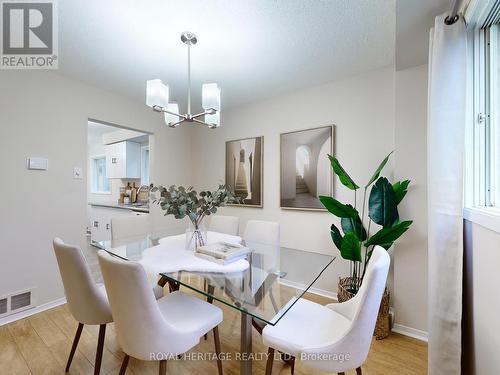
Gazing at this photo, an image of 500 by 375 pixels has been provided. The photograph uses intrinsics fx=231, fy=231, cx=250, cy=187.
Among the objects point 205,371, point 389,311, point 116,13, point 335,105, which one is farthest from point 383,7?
point 205,371

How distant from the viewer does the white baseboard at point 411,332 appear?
1.98 m

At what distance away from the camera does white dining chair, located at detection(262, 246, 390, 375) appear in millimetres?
1023

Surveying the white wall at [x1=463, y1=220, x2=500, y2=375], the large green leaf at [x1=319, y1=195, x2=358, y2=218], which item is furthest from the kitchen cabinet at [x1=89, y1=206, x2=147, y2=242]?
the white wall at [x1=463, y1=220, x2=500, y2=375]

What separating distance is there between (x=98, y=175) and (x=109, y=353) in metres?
5.17

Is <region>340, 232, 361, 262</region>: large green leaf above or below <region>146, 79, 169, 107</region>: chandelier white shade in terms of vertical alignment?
below

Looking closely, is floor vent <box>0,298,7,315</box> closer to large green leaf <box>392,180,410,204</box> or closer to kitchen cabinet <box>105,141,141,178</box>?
kitchen cabinet <box>105,141,141,178</box>

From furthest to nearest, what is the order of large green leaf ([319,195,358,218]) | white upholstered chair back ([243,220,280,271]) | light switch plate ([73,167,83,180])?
light switch plate ([73,167,83,180]) → large green leaf ([319,195,358,218]) → white upholstered chair back ([243,220,280,271])

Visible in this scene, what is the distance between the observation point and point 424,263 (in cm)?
200

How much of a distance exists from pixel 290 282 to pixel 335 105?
2023mm

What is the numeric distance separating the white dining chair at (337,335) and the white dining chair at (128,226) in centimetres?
187

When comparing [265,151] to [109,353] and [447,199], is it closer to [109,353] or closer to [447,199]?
[447,199]

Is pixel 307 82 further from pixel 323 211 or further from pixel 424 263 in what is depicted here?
pixel 424 263

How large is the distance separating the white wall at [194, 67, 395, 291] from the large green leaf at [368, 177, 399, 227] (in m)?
0.49

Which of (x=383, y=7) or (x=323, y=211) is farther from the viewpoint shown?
(x=323, y=211)
